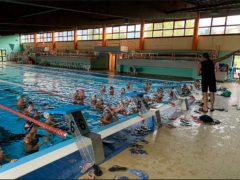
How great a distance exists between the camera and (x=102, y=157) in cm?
279

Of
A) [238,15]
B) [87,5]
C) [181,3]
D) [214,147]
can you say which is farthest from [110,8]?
[238,15]

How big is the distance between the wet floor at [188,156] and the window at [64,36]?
99.3ft

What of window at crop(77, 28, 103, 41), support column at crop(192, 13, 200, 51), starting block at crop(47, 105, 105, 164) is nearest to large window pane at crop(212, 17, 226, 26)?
support column at crop(192, 13, 200, 51)

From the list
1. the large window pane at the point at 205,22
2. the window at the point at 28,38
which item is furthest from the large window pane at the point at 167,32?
the window at the point at 28,38

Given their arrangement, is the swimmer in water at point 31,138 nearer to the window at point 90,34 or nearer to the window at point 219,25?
the window at point 219,25

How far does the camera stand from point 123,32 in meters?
24.6

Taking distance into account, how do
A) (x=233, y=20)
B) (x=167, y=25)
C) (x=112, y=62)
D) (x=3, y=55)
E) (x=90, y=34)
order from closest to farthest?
(x=233, y=20) → (x=167, y=25) → (x=112, y=62) → (x=90, y=34) → (x=3, y=55)

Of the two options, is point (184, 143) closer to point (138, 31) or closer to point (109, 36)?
point (138, 31)

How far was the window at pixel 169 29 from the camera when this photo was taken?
63.8ft

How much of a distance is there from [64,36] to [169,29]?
63.4 ft

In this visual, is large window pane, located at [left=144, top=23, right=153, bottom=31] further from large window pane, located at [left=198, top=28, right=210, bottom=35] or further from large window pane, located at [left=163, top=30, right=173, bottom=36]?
large window pane, located at [left=198, top=28, right=210, bottom=35]

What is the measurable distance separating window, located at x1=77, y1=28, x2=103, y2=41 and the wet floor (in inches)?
992

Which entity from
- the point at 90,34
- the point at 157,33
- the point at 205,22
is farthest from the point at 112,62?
the point at 205,22

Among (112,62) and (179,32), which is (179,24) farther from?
(112,62)
